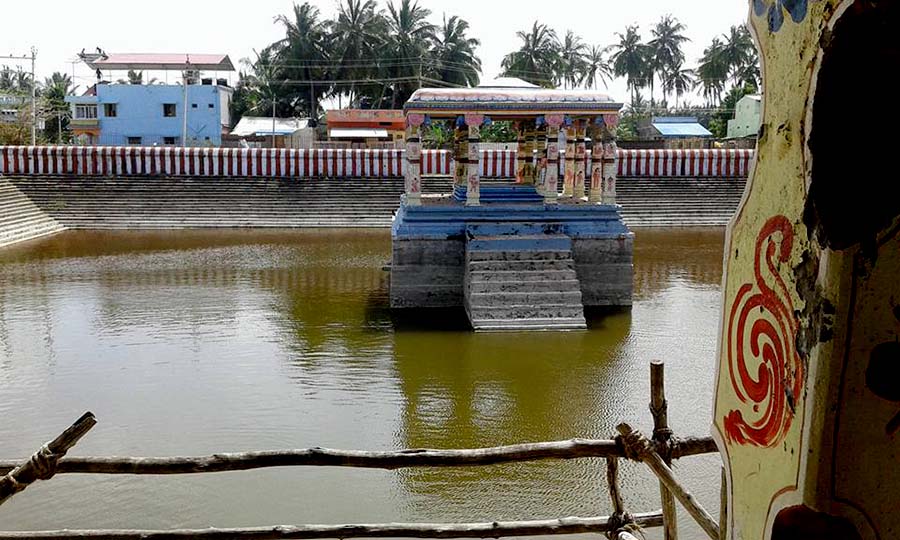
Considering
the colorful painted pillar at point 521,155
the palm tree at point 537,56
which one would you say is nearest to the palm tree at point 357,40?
the palm tree at point 537,56

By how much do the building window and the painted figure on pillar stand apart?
35.5 meters

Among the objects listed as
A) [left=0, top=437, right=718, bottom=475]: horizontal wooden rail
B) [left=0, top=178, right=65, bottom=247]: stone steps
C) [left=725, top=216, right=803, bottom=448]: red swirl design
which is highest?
[left=725, top=216, right=803, bottom=448]: red swirl design

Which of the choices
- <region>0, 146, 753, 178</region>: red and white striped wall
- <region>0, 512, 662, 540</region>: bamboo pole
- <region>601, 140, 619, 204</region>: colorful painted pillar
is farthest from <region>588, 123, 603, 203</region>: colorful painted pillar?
A: <region>0, 146, 753, 178</region>: red and white striped wall

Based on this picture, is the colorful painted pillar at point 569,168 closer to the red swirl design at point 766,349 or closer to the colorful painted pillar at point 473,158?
the colorful painted pillar at point 473,158

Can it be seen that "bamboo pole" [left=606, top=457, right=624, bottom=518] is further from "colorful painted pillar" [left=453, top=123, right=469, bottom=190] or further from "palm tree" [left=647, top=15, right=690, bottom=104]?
"palm tree" [left=647, top=15, right=690, bottom=104]

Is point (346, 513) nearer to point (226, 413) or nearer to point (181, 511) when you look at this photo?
point (181, 511)

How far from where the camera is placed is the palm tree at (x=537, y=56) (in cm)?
3997

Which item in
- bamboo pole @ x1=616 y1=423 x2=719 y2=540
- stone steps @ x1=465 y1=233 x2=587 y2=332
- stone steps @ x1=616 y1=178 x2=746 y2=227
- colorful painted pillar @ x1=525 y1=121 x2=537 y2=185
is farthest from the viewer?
stone steps @ x1=616 y1=178 x2=746 y2=227

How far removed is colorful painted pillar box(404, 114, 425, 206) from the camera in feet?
32.7

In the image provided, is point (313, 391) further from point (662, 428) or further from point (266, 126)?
point (266, 126)

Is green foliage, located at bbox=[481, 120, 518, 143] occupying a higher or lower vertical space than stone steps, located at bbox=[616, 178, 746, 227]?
higher

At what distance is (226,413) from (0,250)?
10.7 metres

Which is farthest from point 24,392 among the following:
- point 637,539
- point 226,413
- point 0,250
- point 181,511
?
point 0,250

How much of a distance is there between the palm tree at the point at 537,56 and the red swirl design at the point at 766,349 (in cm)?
3965
